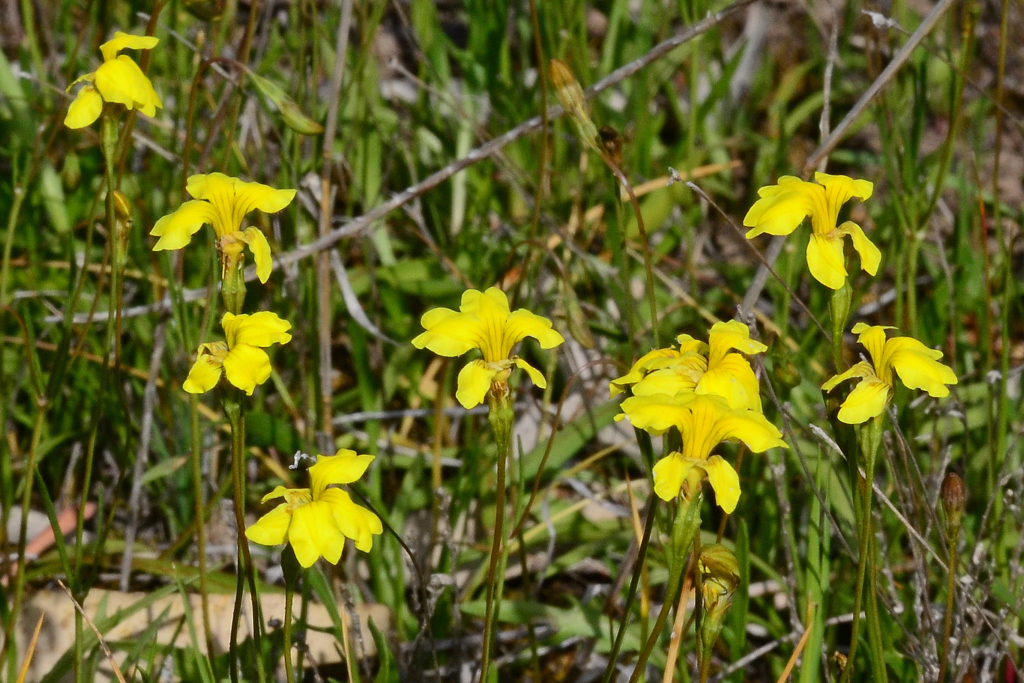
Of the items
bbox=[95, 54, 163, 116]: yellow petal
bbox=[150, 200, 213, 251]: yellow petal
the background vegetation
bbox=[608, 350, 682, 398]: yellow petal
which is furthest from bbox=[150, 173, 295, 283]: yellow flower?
bbox=[608, 350, 682, 398]: yellow petal

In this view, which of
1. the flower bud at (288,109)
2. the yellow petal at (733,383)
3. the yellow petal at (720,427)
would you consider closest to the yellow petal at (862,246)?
the yellow petal at (733,383)

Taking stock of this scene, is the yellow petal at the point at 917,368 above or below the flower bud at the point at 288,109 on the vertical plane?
below

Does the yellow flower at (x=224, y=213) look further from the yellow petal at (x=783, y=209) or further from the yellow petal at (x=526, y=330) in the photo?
the yellow petal at (x=783, y=209)

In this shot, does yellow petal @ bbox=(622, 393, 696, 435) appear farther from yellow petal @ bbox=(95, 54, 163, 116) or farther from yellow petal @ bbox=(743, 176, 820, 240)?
yellow petal @ bbox=(95, 54, 163, 116)

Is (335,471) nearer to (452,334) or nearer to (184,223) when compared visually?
(452,334)

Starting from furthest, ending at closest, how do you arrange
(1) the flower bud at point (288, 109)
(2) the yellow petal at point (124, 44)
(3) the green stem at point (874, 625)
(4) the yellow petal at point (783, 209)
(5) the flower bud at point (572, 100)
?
(1) the flower bud at point (288, 109) → (5) the flower bud at point (572, 100) → (2) the yellow petal at point (124, 44) → (3) the green stem at point (874, 625) → (4) the yellow petal at point (783, 209)

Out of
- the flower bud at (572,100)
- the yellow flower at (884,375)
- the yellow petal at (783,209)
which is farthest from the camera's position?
the flower bud at (572,100)

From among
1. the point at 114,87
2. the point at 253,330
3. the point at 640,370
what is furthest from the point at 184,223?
the point at 640,370
